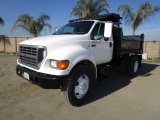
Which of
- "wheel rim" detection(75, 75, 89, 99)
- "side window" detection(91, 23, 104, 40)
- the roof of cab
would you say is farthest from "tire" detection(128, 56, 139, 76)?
"wheel rim" detection(75, 75, 89, 99)

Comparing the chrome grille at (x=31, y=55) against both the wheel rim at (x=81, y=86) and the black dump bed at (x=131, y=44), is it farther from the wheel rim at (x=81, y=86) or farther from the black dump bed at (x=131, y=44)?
the black dump bed at (x=131, y=44)

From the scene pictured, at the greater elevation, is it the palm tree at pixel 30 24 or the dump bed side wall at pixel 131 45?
the palm tree at pixel 30 24

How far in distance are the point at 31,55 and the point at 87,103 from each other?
195cm

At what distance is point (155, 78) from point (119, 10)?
1044 centimetres

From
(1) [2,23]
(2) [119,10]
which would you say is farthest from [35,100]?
(1) [2,23]

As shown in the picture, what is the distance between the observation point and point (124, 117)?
3.94 m

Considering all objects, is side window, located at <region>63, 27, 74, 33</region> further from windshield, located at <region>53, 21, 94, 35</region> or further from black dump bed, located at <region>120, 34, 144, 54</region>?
black dump bed, located at <region>120, 34, 144, 54</region>

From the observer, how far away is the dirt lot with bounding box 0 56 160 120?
3961 millimetres

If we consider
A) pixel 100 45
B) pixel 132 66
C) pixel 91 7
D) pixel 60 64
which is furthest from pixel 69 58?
pixel 91 7

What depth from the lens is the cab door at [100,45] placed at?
17.0 ft

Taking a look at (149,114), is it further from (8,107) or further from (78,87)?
(8,107)

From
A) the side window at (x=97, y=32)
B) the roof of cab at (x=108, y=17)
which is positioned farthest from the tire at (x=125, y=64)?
the side window at (x=97, y=32)

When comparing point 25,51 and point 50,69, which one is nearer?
point 50,69

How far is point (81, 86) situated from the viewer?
A: 4539 mm
